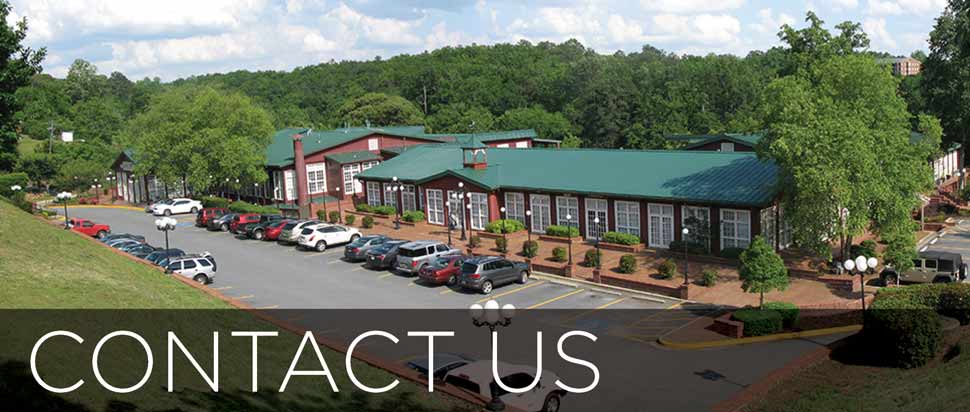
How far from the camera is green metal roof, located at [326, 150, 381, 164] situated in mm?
60156

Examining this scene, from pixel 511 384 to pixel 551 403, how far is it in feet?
4.44

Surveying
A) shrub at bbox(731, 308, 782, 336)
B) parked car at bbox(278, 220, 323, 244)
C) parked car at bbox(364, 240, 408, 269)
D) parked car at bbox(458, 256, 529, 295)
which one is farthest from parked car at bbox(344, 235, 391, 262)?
shrub at bbox(731, 308, 782, 336)

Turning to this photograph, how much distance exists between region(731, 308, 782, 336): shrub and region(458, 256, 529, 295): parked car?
10558 mm

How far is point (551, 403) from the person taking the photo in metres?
18.2

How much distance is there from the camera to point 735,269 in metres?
34.7

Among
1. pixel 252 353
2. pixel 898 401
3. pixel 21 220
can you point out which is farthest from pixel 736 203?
pixel 21 220

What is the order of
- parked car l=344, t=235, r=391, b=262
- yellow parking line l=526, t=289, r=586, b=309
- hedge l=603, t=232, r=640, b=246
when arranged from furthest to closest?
hedge l=603, t=232, r=640, b=246
parked car l=344, t=235, r=391, b=262
yellow parking line l=526, t=289, r=586, b=309

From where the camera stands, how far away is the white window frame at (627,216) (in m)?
40.3

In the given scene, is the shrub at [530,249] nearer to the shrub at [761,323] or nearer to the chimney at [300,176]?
the shrub at [761,323]

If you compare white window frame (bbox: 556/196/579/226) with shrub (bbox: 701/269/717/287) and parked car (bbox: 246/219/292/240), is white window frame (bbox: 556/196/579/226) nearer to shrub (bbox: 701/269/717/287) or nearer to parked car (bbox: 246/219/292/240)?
shrub (bbox: 701/269/717/287)

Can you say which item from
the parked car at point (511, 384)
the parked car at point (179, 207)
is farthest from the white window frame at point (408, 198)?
the parked car at point (511, 384)

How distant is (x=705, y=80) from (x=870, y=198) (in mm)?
63535

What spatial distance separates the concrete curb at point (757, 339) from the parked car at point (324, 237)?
67.4 feet

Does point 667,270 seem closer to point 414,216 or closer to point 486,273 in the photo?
point 486,273
